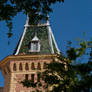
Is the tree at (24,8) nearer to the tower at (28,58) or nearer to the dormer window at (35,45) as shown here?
the tower at (28,58)

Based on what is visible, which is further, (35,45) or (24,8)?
(35,45)

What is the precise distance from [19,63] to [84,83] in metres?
16.7

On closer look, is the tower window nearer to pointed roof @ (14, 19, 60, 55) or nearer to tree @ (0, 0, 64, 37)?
pointed roof @ (14, 19, 60, 55)

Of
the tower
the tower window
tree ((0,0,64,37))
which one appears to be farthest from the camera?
the tower window

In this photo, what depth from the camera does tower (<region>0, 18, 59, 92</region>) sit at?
26.8 meters

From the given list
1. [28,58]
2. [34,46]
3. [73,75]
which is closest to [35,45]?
[34,46]

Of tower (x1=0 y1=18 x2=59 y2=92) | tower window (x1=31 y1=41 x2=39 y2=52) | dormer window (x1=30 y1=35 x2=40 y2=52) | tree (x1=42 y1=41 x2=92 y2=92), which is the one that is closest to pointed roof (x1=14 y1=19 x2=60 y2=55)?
tower (x1=0 y1=18 x2=59 y2=92)

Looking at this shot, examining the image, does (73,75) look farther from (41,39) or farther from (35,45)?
(41,39)

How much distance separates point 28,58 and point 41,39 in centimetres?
367

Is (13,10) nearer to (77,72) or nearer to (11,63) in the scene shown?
(77,72)

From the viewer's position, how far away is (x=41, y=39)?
99.6 ft

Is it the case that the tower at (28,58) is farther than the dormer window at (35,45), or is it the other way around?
the dormer window at (35,45)

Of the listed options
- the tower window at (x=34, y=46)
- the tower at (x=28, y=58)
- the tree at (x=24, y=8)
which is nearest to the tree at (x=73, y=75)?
the tree at (x=24, y=8)

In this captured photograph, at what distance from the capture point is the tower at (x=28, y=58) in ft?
88.1
